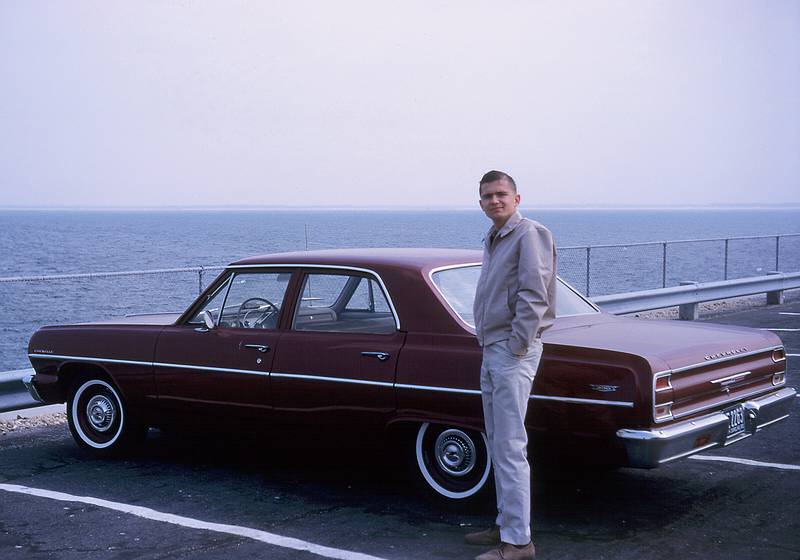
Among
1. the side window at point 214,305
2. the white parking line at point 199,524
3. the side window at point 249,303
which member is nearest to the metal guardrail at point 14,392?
the white parking line at point 199,524

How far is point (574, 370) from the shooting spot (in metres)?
5.51

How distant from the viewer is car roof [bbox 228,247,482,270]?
641 centimetres

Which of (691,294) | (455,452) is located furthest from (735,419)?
(691,294)

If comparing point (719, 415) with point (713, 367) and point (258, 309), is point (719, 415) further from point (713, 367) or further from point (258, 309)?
point (258, 309)

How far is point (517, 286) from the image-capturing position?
5016 mm

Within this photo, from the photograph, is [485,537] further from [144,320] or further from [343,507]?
[144,320]

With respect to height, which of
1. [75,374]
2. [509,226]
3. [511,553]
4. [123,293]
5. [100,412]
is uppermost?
[509,226]

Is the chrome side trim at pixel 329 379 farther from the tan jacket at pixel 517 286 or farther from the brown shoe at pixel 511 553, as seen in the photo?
the brown shoe at pixel 511 553

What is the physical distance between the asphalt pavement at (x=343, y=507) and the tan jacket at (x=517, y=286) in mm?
1136

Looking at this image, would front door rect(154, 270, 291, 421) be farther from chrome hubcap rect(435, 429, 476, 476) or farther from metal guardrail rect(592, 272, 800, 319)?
metal guardrail rect(592, 272, 800, 319)

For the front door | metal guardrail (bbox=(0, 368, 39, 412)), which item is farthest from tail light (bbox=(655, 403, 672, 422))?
metal guardrail (bbox=(0, 368, 39, 412))

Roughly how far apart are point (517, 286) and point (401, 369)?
1281 mm

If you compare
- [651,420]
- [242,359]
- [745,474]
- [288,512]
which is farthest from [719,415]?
[242,359]

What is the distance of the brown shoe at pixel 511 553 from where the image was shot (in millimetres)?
5035
